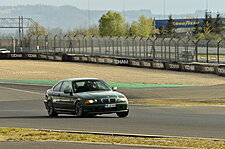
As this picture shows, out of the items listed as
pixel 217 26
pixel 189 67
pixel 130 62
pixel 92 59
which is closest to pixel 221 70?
pixel 189 67

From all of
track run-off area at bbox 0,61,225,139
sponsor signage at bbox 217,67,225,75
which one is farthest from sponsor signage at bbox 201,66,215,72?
sponsor signage at bbox 217,67,225,75

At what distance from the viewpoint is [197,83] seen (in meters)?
45.7

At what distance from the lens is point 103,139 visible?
12969 mm

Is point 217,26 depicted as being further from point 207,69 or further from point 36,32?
point 207,69

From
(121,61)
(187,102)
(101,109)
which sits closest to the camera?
(101,109)

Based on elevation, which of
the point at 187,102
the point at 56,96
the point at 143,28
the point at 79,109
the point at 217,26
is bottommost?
the point at 187,102

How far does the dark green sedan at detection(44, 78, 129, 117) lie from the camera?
60.2ft

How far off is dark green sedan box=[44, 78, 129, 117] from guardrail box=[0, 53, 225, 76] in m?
27.1

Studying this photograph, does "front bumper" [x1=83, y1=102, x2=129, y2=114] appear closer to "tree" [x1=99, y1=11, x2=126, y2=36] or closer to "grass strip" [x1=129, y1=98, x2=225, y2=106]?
"grass strip" [x1=129, y1=98, x2=225, y2=106]

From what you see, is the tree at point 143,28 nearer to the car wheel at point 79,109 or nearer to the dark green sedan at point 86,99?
the dark green sedan at point 86,99

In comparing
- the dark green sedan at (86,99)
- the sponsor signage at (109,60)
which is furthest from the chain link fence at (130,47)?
the dark green sedan at (86,99)

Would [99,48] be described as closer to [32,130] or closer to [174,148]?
[32,130]

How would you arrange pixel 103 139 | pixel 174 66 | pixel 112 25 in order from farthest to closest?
pixel 112 25 < pixel 174 66 < pixel 103 139

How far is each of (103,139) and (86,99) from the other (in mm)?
5616
